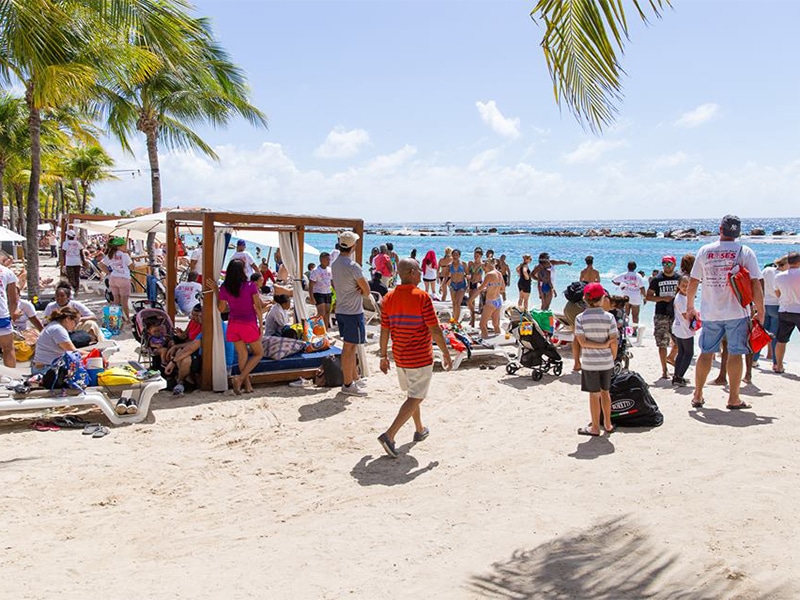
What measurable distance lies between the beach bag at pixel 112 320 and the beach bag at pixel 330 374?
5281mm

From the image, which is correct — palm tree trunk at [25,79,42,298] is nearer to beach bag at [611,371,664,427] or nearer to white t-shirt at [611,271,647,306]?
white t-shirt at [611,271,647,306]

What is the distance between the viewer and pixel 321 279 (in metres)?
11.2

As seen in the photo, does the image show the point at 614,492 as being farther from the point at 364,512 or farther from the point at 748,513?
the point at 364,512

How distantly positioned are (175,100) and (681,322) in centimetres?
1489

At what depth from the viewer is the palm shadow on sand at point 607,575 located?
3.08 m

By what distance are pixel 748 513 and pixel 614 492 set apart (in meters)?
0.80

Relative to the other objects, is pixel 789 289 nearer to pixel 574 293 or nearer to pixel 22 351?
pixel 574 293

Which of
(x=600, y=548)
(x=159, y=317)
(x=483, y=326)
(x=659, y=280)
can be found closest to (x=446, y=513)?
(x=600, y=548)

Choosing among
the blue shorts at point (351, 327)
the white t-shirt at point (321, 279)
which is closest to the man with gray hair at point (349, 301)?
the blue shorts at point (351, 327)

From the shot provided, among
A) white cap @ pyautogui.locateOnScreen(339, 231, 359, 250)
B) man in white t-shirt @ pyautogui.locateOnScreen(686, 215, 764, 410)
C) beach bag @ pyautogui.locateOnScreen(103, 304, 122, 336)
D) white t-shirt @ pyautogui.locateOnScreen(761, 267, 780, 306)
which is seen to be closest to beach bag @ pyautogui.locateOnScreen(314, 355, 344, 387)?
white cap @ pyautogui.locateOnScreen(339, 231, 359, 250)

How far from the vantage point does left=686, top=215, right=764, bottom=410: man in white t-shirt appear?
5.86 meters

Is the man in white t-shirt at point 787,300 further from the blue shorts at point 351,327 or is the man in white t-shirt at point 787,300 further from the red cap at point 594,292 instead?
the blue shorts at point 351,327

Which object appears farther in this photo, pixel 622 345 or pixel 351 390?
pixel 622 345

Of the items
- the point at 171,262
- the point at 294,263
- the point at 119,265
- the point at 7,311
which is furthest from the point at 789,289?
the point at 119,265
